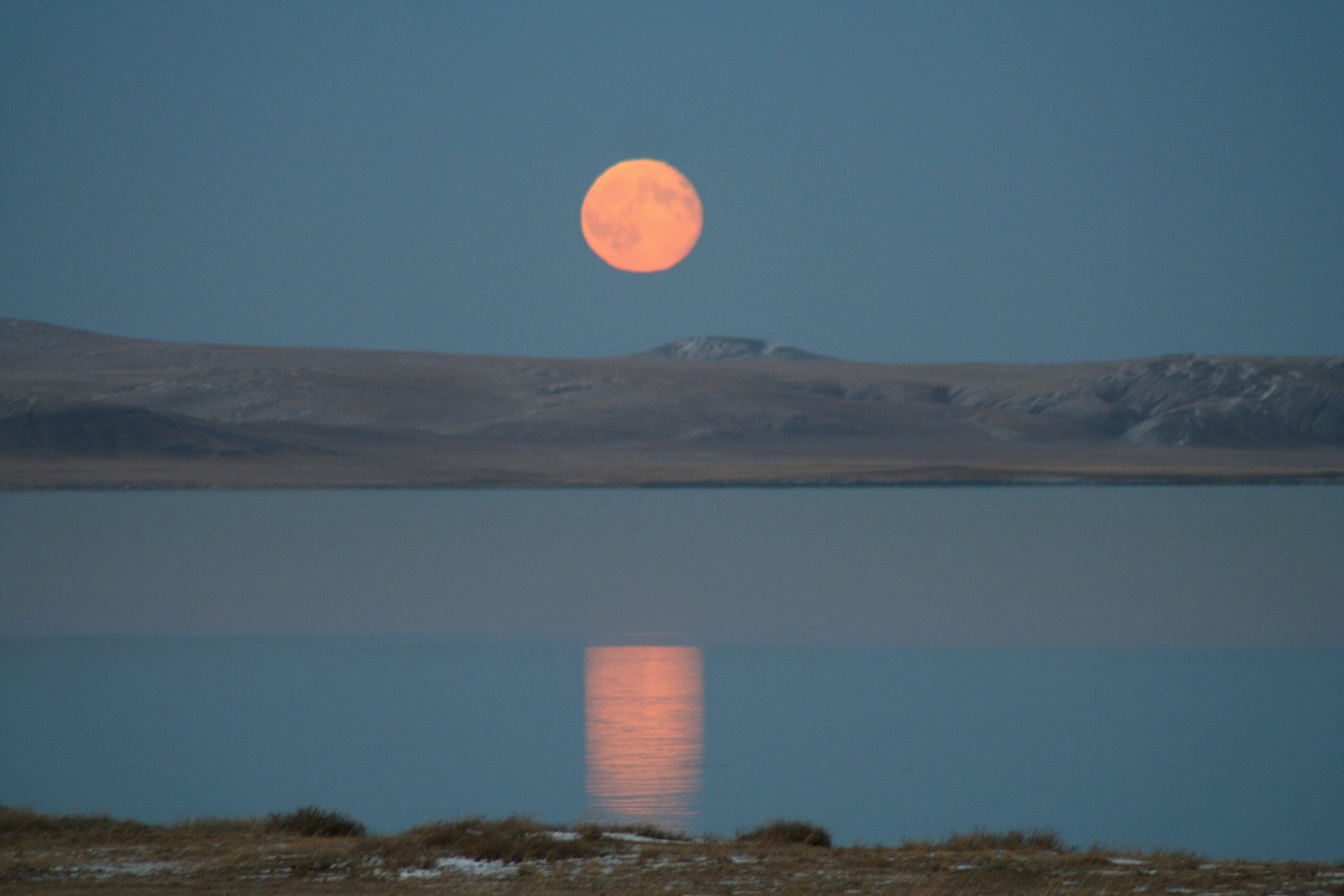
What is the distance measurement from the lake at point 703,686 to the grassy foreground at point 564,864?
2148 millimetres

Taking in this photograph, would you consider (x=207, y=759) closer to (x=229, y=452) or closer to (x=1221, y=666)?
(x=1221, y=666)

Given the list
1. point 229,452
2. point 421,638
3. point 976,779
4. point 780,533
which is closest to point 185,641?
point 421,638

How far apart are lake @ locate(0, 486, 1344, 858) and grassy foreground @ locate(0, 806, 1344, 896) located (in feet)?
7.05

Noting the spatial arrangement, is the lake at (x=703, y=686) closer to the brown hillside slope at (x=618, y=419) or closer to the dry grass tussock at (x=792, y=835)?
the dry grass tussock at (x=792, y=835)

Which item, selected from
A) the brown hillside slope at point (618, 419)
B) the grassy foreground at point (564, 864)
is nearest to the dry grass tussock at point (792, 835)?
the grassy foreground at point (564, 864)

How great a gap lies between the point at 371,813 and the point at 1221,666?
10710 millimetres

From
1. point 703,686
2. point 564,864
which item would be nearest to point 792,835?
point 564,864

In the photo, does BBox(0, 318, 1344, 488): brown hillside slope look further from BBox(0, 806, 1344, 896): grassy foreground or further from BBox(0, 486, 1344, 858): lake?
BBox(0, 806, 1344, 896): grassy foreground

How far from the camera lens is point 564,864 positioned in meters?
7.51

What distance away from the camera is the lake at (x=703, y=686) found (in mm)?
11602

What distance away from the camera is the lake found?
11602mm

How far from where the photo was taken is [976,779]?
12.3m

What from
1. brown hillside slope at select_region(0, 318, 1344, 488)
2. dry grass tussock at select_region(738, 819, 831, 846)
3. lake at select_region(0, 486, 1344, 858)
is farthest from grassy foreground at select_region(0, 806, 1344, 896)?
brown hillside slope at select_region(0, 318, 1344, 488)

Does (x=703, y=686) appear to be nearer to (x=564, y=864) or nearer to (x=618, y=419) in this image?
(x=564, y=864)
